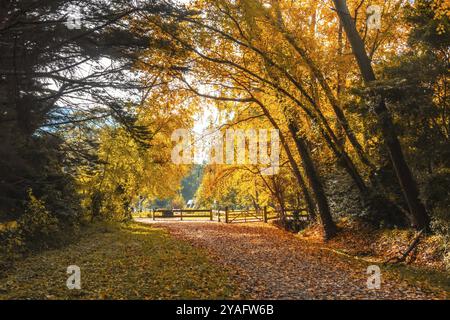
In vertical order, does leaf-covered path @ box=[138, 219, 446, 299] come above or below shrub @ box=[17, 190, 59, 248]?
below

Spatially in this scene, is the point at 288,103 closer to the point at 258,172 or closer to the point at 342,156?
the point at 342,156

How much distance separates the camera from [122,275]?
8695mm

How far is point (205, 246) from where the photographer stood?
46.7ft

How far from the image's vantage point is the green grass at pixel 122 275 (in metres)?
7.07

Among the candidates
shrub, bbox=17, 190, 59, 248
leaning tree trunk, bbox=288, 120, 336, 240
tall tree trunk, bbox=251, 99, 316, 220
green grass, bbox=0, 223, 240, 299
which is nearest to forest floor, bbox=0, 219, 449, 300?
green grass, bbox=0, 223, 240, 299

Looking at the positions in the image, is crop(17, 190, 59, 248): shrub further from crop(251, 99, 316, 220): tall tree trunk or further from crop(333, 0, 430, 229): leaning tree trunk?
crop(333, 0, 430, 229): leaning tree trunk

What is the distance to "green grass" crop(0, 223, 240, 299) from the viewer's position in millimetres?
7074

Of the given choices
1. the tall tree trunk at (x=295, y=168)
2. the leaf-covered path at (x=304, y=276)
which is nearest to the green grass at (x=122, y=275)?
the leaf-covered path at (x=304, y=276)

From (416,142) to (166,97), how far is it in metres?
9.46

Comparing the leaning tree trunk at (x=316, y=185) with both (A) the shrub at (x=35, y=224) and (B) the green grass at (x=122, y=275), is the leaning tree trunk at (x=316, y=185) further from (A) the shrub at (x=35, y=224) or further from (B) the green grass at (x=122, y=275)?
(A) the shrub at (x=35, y=224)

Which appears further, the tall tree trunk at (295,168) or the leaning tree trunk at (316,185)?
the tall tree trunk at (295,168)

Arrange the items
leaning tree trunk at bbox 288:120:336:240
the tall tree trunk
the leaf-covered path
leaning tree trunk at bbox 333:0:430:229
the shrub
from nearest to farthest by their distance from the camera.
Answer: the leaf-covered path
leaning tree trunk at bbox 333:0:430:229
the shrub
leaning tree trunk at bbox 288:120:336:240
the tall tree trunk

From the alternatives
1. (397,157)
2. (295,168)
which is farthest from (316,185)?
(397,157)

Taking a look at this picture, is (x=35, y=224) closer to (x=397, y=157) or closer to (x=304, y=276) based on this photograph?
(x=304, y=276)
